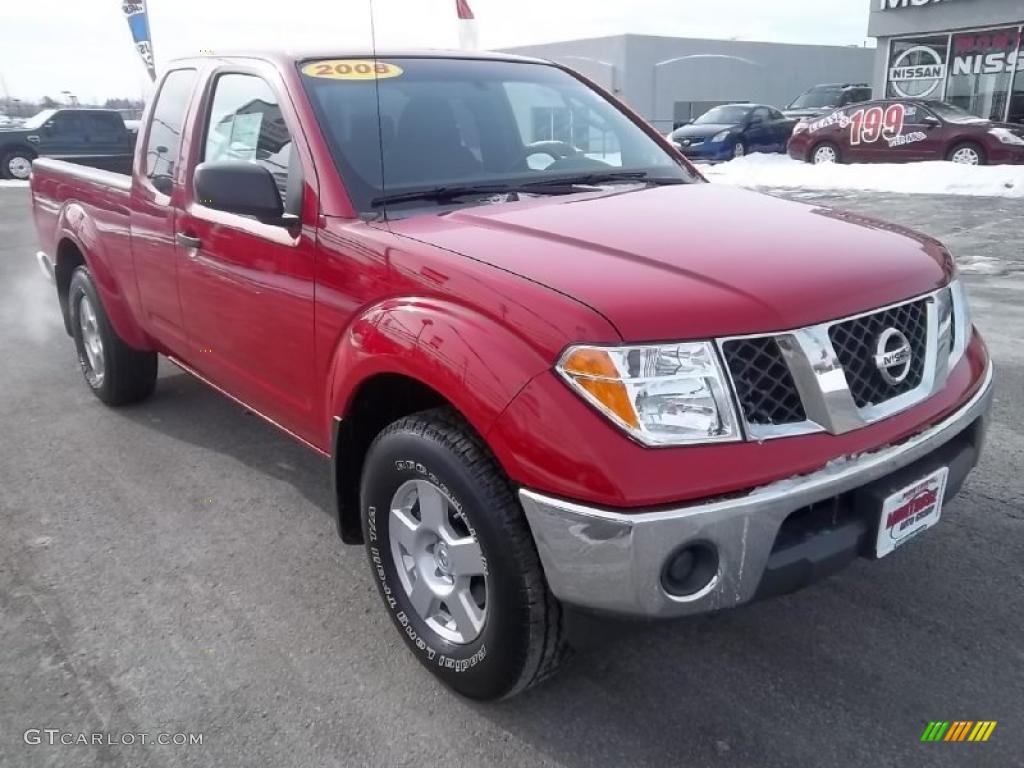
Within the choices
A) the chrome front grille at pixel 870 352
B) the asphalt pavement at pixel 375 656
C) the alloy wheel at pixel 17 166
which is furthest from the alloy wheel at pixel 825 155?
the alloy wheel at pixel 17 166

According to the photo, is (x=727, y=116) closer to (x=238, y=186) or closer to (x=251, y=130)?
(x=251, y=130)

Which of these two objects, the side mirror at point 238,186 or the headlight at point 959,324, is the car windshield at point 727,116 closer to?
the headlight at point 959,324

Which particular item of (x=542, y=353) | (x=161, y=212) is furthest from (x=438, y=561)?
(x=161, y=212)

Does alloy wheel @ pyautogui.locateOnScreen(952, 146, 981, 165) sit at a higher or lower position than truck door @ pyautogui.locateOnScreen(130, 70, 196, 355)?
lower

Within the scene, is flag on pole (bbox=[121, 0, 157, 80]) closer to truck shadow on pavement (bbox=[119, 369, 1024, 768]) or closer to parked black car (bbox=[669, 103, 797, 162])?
parked black car (bbox=[669, 103, 797, 162])

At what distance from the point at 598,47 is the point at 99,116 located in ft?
74.1

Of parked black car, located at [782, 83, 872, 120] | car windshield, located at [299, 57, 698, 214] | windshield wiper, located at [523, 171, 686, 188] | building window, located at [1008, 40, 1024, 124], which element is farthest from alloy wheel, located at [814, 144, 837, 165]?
windshield wiper, located at [523, 171, 686, 188]

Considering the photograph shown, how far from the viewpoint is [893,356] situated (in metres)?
2.22

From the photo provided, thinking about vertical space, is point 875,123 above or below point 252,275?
below

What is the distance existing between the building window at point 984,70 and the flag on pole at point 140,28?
17385mm

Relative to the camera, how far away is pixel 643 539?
1.90 meters

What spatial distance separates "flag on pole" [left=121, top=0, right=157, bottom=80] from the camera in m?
13.3

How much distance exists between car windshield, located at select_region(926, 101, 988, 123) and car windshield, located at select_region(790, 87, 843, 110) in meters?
6.57

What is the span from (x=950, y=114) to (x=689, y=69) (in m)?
24.2
